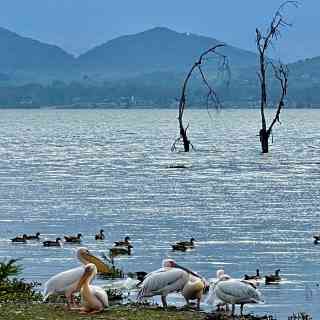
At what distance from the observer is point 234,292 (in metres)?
20.4

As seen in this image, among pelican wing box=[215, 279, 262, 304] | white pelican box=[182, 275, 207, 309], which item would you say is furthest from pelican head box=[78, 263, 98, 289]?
pelican wing box=[215, 279, 262, 304]

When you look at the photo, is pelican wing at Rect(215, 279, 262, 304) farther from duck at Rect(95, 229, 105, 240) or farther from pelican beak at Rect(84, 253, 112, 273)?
duck at Rect(95, 229, 105, 240)

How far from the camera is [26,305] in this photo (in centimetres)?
1970

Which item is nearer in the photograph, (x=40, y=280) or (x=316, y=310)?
(x=316, y=310)

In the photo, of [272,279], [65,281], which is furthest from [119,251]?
[65,281]

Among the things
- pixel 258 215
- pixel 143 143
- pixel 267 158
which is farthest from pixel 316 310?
pixel 143 143

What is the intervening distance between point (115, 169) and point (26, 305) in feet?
178

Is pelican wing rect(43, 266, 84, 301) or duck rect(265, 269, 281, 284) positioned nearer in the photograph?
pelican wing rect(43, 266, 84, 301)

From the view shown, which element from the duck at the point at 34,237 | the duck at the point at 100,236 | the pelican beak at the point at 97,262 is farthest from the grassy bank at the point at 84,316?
the duck at the point at 100,236

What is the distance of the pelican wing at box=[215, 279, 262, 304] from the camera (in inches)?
804

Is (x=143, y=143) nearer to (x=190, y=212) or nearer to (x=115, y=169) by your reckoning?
(x=115, y=169)

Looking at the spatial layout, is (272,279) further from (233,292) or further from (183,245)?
(183,245)

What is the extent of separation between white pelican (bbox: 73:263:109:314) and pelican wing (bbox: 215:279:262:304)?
2459 millimetres

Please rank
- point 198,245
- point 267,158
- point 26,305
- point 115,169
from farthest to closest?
point 267,158 → point 115,169 → point 198,245 → point 26,305
